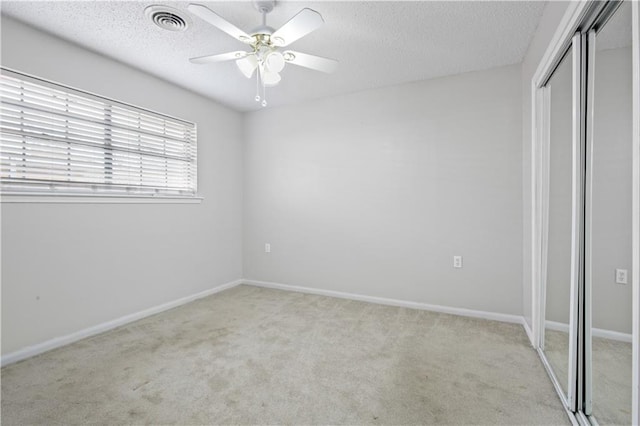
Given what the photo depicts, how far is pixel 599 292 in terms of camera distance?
1.41 m

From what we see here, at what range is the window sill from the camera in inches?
87.2

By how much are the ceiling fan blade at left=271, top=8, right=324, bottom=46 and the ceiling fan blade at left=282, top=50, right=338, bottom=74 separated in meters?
0.12

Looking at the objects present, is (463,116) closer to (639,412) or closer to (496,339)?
(496,339)

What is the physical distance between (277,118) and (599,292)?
144 inches

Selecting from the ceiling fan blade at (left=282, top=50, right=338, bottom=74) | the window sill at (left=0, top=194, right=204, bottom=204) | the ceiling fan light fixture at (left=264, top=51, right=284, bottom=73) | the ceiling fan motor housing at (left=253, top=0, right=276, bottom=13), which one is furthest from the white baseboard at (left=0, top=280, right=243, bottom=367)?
the ceiling fan motor housing at (left=253, top=0, right=276, bottom=13)

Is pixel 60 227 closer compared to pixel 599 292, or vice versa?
pixel 599 292

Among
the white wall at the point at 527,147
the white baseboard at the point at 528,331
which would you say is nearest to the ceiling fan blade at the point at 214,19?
the white wall at the point at 527,147

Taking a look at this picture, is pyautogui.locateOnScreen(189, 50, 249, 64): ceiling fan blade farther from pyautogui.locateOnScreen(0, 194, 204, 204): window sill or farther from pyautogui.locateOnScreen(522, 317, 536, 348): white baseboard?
pyautogui.locateOnScreen(522, 317, 536, 348): white baseboard

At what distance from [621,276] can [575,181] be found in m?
0.56

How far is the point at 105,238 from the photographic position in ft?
9.01

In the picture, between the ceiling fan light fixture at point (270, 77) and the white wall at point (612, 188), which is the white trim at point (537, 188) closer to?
the white wall at point (612, 188)

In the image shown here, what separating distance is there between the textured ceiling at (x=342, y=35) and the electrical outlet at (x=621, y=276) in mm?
1801

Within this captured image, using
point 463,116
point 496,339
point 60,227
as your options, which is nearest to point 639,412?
point 496,339

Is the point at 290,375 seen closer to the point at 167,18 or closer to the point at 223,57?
the point at 223,57
